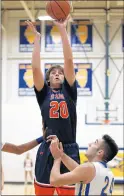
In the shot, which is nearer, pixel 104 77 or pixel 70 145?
pixel 70 145

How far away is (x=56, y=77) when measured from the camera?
2.89 meters

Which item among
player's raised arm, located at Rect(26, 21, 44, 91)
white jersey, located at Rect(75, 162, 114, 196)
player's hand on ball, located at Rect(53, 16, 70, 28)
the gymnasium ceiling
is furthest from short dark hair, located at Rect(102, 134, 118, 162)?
the gymnasium ceiling

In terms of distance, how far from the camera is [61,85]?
289 cm

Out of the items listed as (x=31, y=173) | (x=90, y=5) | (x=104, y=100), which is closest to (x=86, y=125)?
(x=104, y=100)

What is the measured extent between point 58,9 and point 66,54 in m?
0.33

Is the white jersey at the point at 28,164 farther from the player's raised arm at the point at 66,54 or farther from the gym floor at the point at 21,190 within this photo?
the player's raised arm at the point at 66,54

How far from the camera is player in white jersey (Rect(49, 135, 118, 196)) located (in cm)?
229

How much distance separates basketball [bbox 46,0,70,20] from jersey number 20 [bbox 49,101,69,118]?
68 centimetres

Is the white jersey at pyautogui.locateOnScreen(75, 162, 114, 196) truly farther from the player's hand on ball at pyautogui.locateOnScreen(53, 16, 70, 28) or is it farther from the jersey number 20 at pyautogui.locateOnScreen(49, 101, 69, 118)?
the player's hand on ball at pyautogui.locateOnScreen(53, 16, 70, 28)

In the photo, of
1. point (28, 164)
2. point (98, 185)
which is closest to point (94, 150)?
point (98, 185)

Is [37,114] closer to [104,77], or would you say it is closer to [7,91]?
[7,91]

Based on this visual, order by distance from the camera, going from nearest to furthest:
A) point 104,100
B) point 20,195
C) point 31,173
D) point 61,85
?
1. point 61,85
2. point 20,195
3. point 31,173
4. point 104,100

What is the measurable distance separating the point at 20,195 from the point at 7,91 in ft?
14.2

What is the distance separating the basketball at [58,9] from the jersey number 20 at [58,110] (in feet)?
2.22
